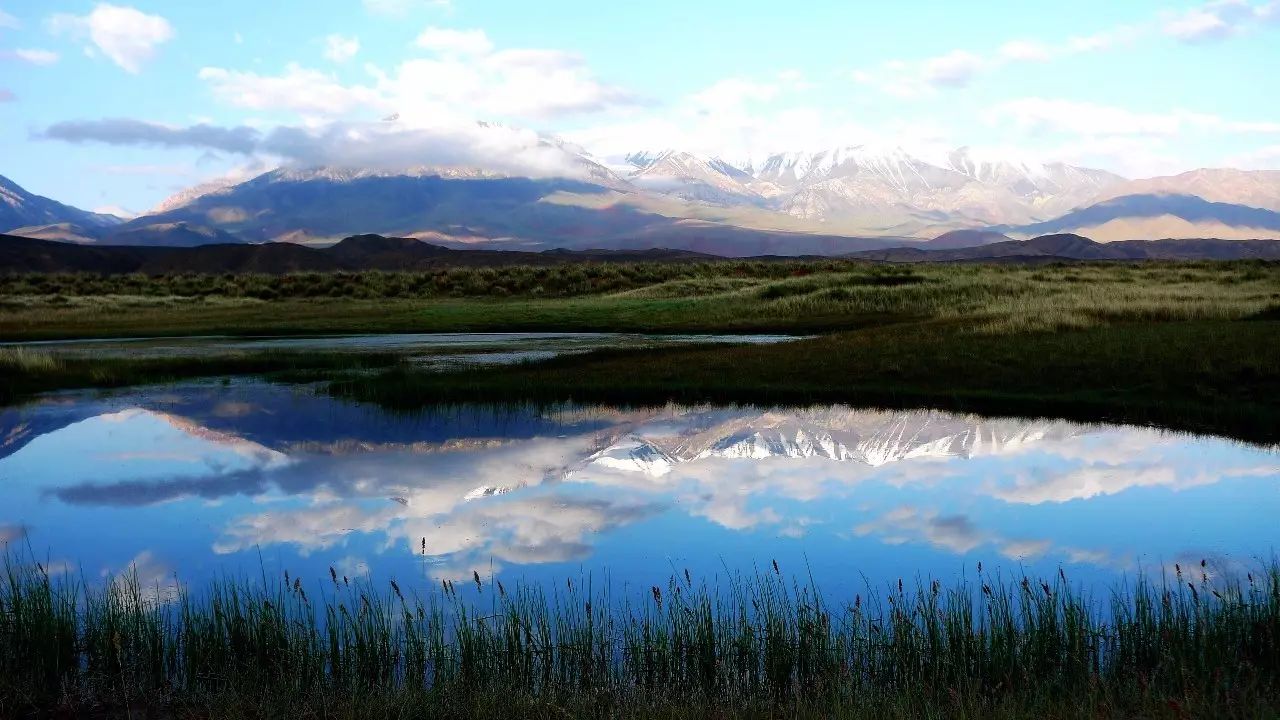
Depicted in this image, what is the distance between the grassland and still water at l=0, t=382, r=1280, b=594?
2.86m

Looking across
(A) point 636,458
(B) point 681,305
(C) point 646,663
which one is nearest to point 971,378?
(A) point 636,458

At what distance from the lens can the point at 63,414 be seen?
94.6ft

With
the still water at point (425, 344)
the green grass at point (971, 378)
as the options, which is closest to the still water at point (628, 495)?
the green grass at point (971, 378)

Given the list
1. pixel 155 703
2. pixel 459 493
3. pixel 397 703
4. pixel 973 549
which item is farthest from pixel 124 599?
pixel 973 549

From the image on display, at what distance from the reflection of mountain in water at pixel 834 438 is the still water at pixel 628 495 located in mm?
110

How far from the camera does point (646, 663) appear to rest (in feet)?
32.2

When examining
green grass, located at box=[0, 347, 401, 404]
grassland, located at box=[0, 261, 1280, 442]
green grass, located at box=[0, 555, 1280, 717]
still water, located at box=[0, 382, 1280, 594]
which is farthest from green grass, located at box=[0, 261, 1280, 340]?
green grass, located at box=[0, 555, 1280, 717]

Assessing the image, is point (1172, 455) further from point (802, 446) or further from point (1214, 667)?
point (1214, 667)

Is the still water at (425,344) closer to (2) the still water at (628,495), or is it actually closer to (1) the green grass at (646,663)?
(2) the still water at (628,495)

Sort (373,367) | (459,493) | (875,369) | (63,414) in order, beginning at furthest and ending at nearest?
(373,367) → (875,369) → (63,414) → (459,493)

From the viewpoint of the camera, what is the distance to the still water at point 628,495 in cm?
1430

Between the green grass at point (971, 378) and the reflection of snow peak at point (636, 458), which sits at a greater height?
the green grass at point (971, 378)

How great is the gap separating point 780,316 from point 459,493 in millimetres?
40365

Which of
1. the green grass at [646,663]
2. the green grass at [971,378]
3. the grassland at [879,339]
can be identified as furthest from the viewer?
the grassland at [879,339]
